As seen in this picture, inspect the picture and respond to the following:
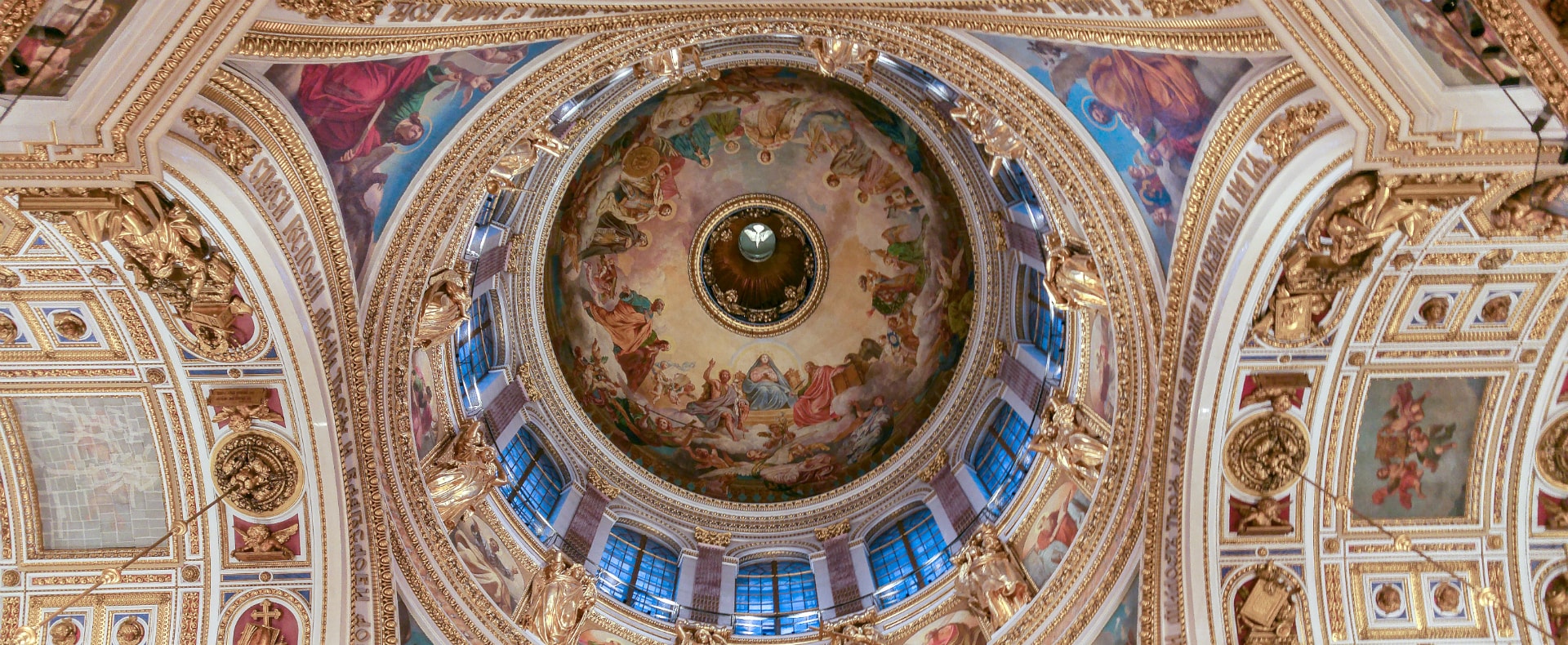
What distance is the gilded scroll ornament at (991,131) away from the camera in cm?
1416

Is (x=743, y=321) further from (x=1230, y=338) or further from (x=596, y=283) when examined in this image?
(x=1230, y=338)

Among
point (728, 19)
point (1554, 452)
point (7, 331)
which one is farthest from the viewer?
point (1554, 452)

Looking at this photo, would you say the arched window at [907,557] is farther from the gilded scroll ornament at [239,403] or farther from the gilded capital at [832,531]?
the gilded scroll ornament at [239,403]

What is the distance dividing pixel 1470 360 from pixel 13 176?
16.6 meters

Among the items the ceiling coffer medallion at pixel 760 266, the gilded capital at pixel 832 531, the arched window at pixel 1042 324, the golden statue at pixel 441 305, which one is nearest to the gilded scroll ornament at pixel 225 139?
the golden statue at pixel 441 305

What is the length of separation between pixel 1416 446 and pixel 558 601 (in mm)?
13403

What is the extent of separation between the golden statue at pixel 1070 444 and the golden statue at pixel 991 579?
187 cm

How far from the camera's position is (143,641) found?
14.1 metres

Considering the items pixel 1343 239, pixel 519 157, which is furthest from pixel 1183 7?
pixel 519 157

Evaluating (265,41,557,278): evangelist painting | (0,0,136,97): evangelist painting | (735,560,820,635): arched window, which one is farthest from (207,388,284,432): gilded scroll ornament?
(735,560,820,635): arched window

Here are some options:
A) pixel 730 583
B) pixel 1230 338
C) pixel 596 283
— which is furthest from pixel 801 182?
pixel 1230 338

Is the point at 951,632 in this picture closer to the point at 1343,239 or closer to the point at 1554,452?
the point at 1554,452

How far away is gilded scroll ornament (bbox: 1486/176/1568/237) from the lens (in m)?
10.0

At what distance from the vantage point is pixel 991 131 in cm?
1441
